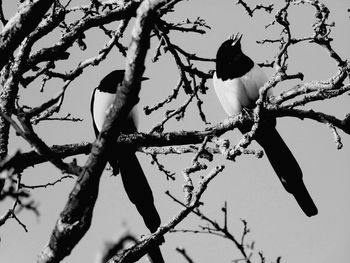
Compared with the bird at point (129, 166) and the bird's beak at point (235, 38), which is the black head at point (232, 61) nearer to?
the bird's beak at point (235, 38)

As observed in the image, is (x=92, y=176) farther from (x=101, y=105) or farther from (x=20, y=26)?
(x=101, y=105)

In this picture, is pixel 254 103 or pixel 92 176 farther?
pixel 254 103

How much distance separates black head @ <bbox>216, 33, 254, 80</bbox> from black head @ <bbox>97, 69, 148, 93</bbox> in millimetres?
1175

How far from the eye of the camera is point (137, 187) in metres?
4.46

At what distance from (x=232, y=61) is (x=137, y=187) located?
1684 millimetres

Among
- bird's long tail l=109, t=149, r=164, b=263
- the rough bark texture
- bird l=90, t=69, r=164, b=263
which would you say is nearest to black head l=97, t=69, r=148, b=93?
bird l=90, t=69, r=164, b=263

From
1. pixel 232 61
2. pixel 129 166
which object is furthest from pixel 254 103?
pixel 129 166

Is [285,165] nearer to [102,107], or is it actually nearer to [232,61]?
[232,61]

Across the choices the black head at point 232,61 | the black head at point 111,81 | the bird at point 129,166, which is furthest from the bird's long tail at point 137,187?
the black head at point 232,61

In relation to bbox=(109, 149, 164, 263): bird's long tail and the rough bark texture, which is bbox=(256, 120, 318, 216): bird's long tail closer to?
bbox=(109, 149, 164, 263): bird's long tail

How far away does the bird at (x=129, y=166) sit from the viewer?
3.91 m

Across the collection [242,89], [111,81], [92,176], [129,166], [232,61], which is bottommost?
[92,176]

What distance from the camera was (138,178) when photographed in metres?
4.57

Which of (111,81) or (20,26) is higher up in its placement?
(111,81)
